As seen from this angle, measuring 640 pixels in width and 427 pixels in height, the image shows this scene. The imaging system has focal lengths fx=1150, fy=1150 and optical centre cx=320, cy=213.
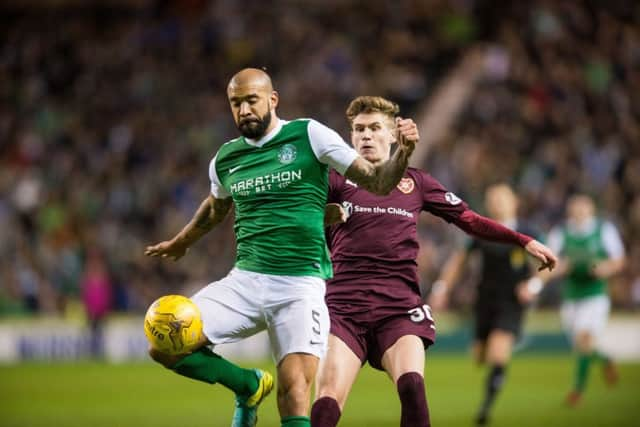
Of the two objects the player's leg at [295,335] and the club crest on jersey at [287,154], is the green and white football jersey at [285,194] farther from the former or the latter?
the player's leg at [295,335]

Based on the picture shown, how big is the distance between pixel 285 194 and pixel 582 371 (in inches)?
312

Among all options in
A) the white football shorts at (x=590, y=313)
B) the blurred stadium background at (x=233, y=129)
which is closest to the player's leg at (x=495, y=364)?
the white football shorts at (x=590, y=313)

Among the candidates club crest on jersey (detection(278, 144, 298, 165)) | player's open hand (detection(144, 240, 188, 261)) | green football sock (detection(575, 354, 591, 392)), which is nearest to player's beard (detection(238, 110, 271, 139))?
club crest on jersey (detection(278, 144, 298, 165))

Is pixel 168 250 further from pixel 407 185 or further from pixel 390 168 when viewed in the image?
pixel 390 168

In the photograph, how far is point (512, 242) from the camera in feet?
24.4

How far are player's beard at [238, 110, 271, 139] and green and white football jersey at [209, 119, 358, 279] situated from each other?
65 mm

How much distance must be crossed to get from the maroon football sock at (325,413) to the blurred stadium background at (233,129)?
10.1 meters

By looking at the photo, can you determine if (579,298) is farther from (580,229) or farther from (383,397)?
(383,397)

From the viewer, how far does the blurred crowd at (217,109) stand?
20.4 meters

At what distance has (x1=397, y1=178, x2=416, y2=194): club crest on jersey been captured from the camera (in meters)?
7.58

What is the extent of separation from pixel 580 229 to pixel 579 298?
934 millimetres

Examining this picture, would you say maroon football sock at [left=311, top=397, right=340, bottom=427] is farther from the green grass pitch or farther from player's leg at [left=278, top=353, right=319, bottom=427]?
the green grass pitch

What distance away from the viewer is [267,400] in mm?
13664

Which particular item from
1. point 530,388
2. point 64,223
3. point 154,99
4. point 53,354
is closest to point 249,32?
point 154,99
